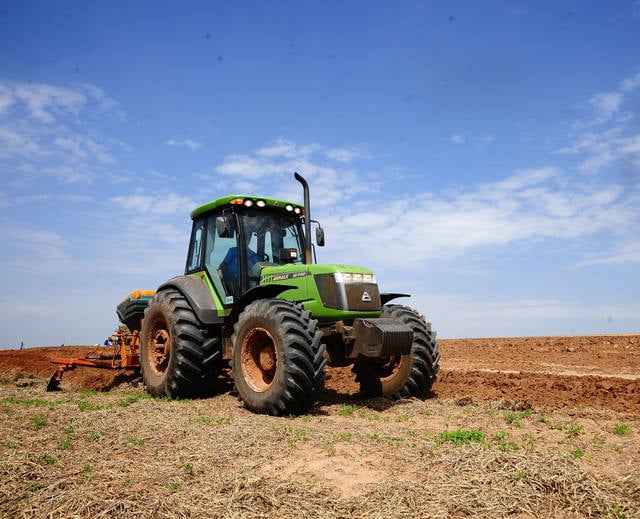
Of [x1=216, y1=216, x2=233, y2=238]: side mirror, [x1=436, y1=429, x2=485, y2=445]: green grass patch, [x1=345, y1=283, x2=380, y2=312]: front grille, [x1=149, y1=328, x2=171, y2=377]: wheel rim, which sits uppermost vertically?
[x1=216, y1=216, x2=233, y2=238]: side mirror

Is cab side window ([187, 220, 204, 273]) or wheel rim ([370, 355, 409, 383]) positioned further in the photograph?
cab side window ([187, 220, 204, 273])

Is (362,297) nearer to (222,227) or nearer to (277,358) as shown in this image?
(277,358)

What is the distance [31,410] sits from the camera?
7.89 metres

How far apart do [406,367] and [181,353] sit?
336 centimetres

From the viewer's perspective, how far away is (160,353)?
927 centimetres

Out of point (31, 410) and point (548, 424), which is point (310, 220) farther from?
point (31, 410)

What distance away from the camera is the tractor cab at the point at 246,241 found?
8445 millimetres

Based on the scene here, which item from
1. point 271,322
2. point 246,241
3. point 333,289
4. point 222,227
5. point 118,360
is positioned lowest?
point 118,360

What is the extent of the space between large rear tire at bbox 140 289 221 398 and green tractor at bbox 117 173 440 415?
16 millimetres

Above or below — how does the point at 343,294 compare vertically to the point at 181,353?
above

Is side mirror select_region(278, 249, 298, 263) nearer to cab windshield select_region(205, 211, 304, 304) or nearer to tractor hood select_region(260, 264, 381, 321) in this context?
cab windshield select_region(205, 211, 304, 304)

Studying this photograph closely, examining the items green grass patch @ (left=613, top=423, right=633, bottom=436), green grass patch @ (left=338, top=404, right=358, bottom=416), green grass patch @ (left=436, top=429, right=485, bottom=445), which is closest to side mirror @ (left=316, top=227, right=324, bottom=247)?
green grass patch @ (left=338, top=404, right=358, bottom=416)

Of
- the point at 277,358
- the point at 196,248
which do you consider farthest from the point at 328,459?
the point at 196,248

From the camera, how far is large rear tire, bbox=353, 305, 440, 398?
26.4ft
